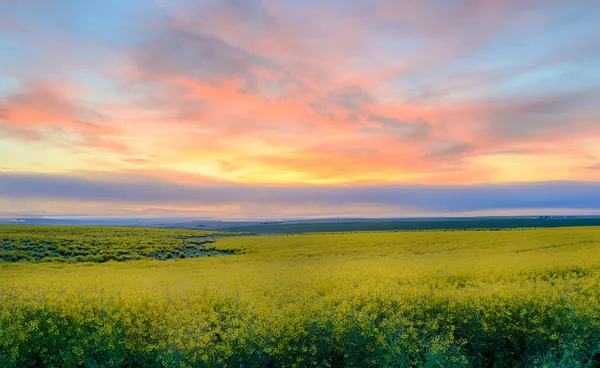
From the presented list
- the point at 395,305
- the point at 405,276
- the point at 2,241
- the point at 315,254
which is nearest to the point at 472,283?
the point at 405,276

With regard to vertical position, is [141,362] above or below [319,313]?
below

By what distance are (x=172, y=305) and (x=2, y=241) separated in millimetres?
76477

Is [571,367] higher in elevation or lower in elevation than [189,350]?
lower

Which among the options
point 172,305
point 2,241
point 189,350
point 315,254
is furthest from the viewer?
point 2,241

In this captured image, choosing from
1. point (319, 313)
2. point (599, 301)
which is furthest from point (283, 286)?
point (599, 301)

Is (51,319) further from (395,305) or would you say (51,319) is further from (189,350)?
(395,305)

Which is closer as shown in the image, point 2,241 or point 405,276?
point 405,276

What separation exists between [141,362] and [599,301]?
14.3 meters

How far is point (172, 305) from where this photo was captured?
37.3ft

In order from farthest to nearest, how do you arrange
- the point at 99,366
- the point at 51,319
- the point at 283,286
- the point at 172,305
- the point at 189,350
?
the point at 283,286
the point at 172,305
the point at 51,319
the point at 99,366
the point at 189,350

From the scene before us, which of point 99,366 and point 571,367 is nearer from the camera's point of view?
point 571,367

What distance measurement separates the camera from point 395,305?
1155cm

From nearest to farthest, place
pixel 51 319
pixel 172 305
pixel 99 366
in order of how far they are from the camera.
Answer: pixel 99 366, pixel 51 319, pixel 172 305

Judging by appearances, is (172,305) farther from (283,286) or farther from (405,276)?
(405,276)
